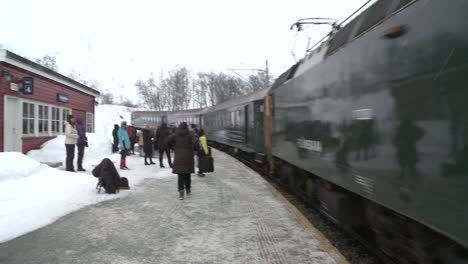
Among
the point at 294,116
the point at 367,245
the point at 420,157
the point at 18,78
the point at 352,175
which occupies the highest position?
the point at 18,78

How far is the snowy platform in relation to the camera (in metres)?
4.80

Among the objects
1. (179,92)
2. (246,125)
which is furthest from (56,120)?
(179,92)

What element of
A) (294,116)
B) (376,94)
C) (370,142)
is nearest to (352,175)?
(370,142)

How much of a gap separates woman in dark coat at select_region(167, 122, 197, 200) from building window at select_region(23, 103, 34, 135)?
23.8 feet

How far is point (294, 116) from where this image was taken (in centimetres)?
788

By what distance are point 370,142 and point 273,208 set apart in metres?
3.83

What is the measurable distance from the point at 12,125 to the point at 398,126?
495 inches

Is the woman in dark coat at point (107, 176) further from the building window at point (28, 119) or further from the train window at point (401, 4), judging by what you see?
the train window at point (401, 4)

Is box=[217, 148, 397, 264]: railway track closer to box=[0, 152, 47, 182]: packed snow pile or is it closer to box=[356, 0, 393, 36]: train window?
box=[356, 0, 393, 36]: train window

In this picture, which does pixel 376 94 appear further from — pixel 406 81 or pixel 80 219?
pixel 80 219

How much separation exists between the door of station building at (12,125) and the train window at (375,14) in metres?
11.3

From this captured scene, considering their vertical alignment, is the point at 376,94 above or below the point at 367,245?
above

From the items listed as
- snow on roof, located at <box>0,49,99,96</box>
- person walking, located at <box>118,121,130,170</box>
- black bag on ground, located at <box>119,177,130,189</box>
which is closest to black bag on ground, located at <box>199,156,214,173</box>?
person walking, located at <box>118,121,130,170</box>

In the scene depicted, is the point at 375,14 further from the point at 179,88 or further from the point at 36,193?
the point at 179,88
